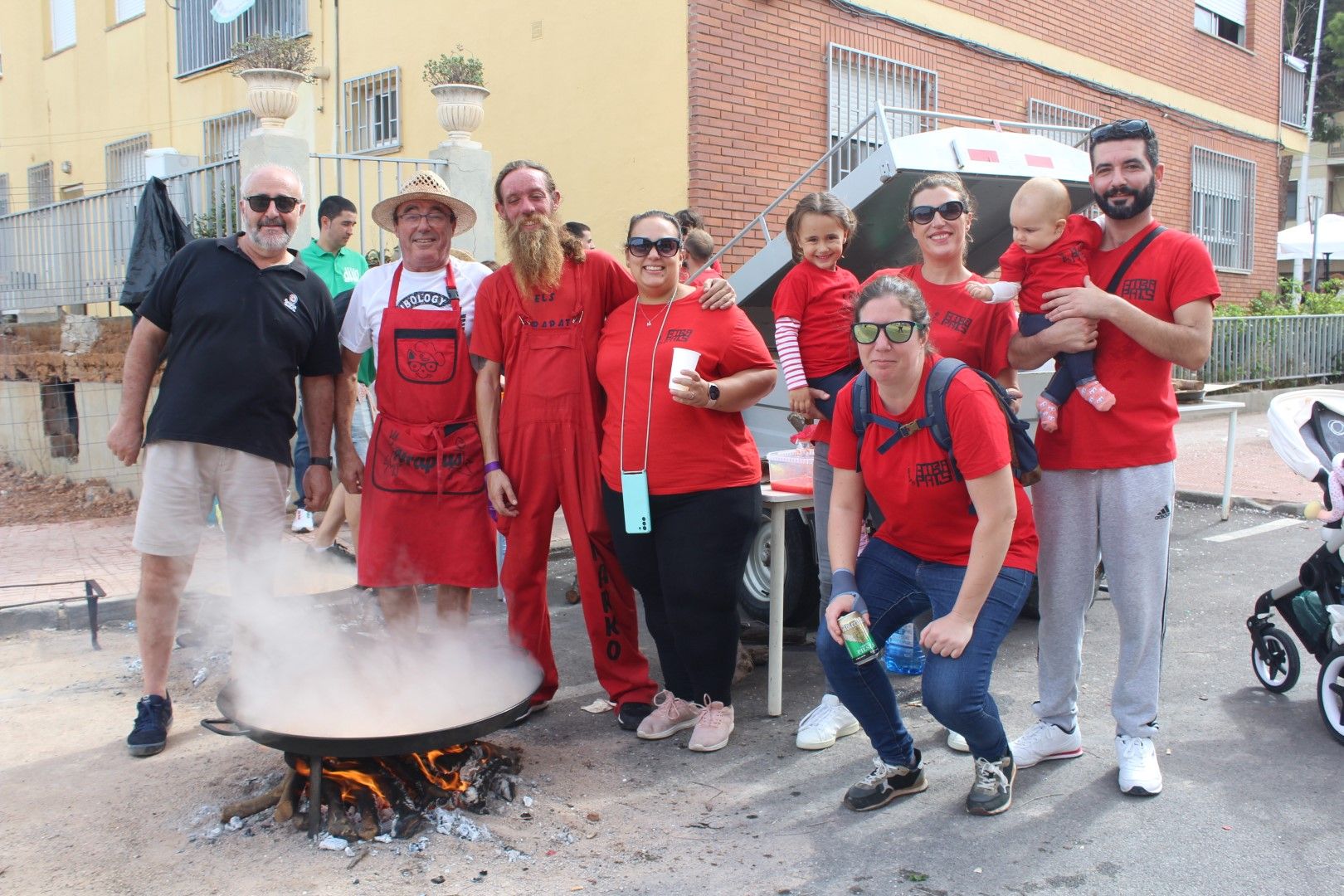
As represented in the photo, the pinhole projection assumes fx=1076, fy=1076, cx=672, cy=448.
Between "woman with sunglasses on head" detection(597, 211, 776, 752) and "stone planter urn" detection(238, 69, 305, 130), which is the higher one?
"stone planter urn" detection(238, 69, 305, 130)

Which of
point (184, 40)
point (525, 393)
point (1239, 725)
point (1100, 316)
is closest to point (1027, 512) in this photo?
point (1100, 316)

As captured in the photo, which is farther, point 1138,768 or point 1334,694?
point 1334,694

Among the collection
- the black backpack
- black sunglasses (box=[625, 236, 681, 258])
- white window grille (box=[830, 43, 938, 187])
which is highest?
white window grille (box=[830, 43, 938, 187])

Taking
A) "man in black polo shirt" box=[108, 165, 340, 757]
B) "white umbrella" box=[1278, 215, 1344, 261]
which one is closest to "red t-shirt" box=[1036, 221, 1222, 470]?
"man in black polo shirt" box=[108, 165, 340, 757]

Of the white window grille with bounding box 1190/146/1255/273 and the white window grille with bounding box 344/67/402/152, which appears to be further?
the white window grille with bounding box 1190/146/1255/273

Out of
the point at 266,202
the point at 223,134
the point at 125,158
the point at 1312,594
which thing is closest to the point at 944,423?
the point at 1312,594

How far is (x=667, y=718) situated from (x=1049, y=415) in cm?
183

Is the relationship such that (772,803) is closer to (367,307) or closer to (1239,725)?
(1239,725)

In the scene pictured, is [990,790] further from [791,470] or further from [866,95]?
[866,95]

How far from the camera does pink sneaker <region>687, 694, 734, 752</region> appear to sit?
4039mm

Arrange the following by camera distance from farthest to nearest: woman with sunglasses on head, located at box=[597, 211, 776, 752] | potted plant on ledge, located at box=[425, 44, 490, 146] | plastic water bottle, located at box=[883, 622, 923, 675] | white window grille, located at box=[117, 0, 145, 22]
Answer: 1. white window grille, located at box=[117, 0, 145, 22]
2. potted plant on ledge, located at box=[425, 44, 490, 146]
3. plastic water bottle, located at box=[883, 622, 923, 675]
4. woman with sunglasses on head, located at box=[597, 211, 776, 752]

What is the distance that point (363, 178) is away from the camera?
30.6 feet

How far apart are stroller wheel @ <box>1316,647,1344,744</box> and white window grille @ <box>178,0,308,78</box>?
13.6 m

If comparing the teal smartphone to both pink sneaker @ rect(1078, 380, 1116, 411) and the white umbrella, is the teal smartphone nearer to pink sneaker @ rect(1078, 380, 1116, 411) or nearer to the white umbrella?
pink sneaker @ rect(1078, 380, 1116, 411)
